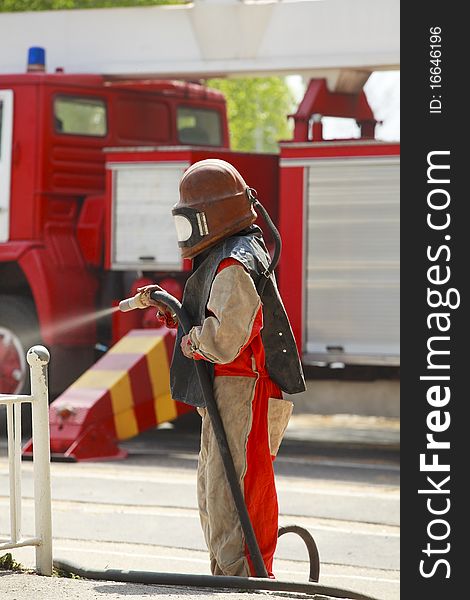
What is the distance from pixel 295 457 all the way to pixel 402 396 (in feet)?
21.4

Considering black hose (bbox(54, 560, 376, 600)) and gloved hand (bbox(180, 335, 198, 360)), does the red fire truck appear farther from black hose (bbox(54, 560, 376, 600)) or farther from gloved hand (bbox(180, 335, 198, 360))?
gloved hand (bbox(180, 335, 198, 360))

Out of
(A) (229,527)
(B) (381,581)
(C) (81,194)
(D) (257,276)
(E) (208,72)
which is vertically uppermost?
(E) (208,72)

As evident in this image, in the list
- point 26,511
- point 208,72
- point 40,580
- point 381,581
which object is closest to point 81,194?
point 208,72

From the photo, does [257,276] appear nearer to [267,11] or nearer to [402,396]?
[402,396]

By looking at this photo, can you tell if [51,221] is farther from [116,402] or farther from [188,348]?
[188,348]

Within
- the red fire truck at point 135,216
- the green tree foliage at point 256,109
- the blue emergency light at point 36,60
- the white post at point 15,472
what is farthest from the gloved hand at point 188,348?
the green tree foliage at point 256,109

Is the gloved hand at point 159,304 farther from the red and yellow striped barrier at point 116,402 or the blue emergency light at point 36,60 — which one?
the blue emergency light at point 36,60

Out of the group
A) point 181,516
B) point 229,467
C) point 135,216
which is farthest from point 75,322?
point 229,467

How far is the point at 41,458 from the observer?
575 cm

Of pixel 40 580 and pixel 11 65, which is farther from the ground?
pixel 11 65

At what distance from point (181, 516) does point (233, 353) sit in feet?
11.6

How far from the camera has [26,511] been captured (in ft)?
27.9

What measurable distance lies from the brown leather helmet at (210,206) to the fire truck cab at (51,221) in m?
6.89

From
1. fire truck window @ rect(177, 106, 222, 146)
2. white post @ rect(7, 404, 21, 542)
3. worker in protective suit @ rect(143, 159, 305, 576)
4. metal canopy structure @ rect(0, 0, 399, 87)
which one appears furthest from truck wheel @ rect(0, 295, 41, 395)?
worker in protective suit @ rect(143, 159, 305, 576)
